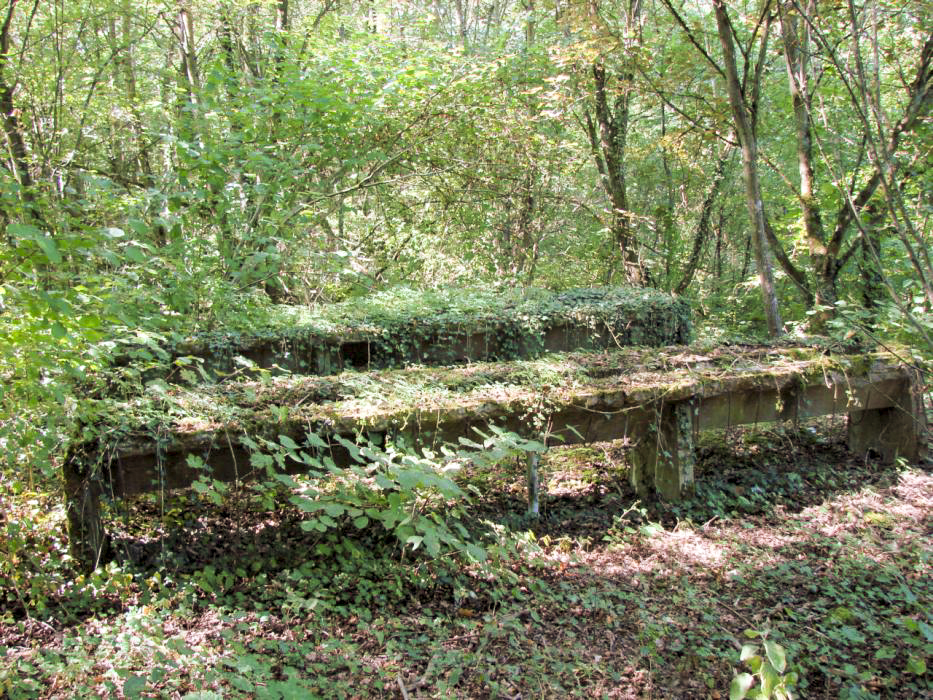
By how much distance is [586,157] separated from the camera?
39.0 feet

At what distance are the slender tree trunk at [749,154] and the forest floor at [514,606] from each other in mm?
2209

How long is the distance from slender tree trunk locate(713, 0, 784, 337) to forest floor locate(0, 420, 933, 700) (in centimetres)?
221

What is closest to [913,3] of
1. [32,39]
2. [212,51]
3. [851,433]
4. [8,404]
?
[851,433]

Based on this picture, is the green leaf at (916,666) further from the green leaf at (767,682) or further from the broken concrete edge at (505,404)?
the broken concrete edge at (505,404)

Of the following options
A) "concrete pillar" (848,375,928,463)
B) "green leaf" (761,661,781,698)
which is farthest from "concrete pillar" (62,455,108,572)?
"concrete pillar" (848,375,928,463)

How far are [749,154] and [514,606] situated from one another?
4804mm

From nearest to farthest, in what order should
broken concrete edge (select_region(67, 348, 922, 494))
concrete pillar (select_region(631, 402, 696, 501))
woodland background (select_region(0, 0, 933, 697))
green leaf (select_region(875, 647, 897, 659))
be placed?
green leaf (select_region(875, 647, 897, 659)), woodland background (select_region(0, 0, 933, 697)), broken concrete edge (select_region(67, 348, 922, 494)), concrete pillar (select_region(631, 402, 696, 501))

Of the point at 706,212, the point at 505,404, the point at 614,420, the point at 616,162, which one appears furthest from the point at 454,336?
the point at 706,212

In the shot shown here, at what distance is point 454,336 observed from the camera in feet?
23.3

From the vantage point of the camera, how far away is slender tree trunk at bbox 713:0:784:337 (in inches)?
225

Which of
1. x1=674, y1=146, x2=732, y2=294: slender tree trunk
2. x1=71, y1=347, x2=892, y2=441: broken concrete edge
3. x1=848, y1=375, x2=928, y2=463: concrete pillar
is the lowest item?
x1=848, y1=375, x2=928, y2=463: concrete pillar

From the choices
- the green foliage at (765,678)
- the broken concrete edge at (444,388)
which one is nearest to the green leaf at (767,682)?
the green foliage at (765,678)

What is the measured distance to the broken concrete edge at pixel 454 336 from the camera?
610 centimetres

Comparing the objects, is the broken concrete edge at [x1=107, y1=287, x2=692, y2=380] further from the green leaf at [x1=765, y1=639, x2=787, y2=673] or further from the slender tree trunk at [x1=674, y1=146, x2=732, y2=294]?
the green leaf at [x1=765, y1=639, x2=787, y2=673]
